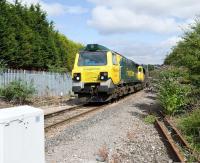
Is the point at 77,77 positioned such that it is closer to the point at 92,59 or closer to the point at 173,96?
the point at 92,59

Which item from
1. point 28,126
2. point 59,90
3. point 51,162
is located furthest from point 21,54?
point 28,126

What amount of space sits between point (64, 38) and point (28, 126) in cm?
3958

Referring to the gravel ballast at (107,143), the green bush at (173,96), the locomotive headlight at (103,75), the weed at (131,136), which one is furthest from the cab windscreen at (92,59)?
the weed at (131,136)

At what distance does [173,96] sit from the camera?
15.3 metres

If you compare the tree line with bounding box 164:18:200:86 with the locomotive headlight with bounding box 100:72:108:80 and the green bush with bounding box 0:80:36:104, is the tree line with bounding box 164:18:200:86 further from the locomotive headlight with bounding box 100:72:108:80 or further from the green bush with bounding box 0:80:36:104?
the green bush with bounding box 0:80:36:104

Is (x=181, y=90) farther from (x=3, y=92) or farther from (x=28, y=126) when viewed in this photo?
(x=28, y=126)

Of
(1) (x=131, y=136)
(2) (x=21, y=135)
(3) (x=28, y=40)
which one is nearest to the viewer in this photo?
(2) (x=21, y=135)

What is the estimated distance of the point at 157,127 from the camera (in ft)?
42.1

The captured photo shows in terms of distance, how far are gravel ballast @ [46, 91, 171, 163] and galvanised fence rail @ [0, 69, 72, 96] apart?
10749 millimetres

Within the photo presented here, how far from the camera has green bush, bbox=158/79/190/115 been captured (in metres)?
15.2

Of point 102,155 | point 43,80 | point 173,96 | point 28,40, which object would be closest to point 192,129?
point 102,155

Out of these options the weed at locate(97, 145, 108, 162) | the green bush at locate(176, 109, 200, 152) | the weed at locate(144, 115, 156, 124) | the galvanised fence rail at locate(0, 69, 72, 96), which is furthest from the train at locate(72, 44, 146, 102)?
the weed at locate(97, 145, 108, 162)

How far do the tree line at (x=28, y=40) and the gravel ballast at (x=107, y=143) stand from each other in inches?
482

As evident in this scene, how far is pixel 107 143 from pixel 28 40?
22.0 m
